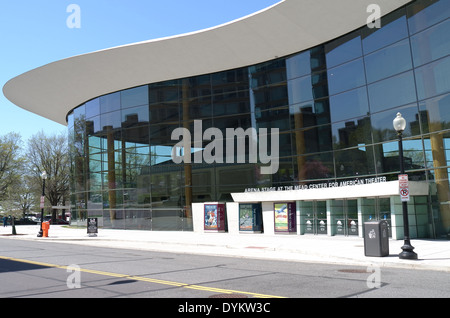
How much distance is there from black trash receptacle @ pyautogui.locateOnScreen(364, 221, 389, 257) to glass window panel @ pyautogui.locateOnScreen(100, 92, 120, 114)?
26.6 metres

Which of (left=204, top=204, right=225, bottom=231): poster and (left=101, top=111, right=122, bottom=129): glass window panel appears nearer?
(left=204, top=204, right=225, bottom=231): poster

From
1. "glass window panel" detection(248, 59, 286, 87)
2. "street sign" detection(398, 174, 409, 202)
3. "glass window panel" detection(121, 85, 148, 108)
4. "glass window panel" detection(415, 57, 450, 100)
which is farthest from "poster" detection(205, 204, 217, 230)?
"street sign" detection(398, 174, 409, 202)

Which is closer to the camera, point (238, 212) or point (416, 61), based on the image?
point (416, 61)

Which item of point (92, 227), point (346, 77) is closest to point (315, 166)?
point (346, 77)

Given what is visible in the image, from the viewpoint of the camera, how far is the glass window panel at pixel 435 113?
66.7ft

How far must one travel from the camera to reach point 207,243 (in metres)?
21.3

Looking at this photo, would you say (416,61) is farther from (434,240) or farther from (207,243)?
(207,243)

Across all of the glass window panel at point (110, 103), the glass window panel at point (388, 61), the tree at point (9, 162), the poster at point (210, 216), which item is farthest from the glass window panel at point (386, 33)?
the tree at point (9, 162)

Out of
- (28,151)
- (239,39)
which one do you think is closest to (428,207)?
(239,39)

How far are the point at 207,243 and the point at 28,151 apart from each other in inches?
1972

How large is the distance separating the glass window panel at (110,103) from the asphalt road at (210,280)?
23.1 m

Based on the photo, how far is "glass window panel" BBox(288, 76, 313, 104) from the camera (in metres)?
27.9

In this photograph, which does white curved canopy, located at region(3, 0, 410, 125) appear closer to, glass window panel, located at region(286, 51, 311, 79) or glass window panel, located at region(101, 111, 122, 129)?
glass window panel, located at region(286, 51, 311, 79)

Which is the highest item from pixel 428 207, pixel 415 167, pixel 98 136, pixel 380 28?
pixel 380 28
